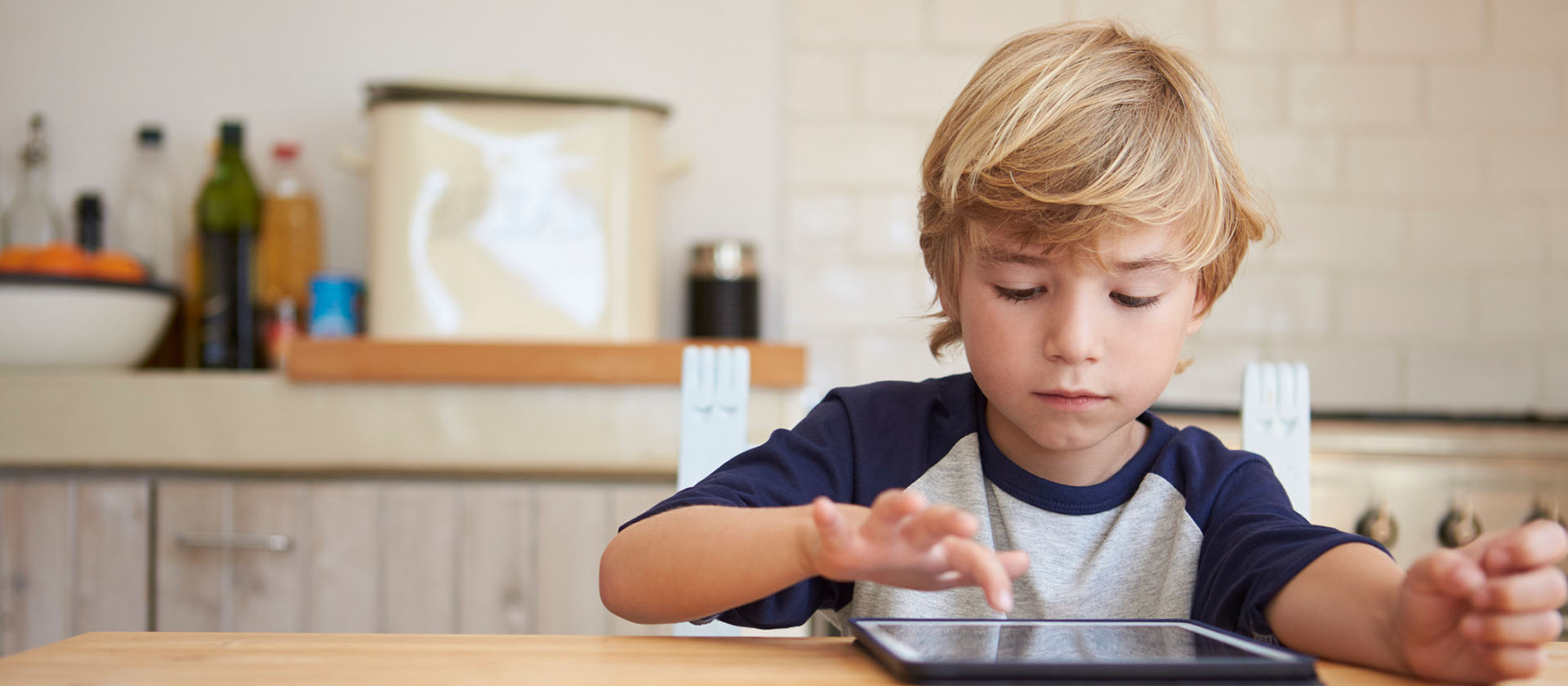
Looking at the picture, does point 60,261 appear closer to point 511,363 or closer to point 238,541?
point 238,541

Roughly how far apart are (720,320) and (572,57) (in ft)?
1.68

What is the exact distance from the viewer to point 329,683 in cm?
42

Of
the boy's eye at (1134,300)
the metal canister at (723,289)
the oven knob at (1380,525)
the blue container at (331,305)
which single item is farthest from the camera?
the metal canister at (723,289)

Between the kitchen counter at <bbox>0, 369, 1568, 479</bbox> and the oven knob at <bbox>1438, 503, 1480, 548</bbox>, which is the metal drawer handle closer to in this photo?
the kitchen counter at <bbox>0, 369, 1568, 479</bbox>

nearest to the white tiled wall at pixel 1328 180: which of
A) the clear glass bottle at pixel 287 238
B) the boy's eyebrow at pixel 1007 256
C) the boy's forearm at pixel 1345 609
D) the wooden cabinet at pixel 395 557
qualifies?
the wooden cabinet at pixel 395 557

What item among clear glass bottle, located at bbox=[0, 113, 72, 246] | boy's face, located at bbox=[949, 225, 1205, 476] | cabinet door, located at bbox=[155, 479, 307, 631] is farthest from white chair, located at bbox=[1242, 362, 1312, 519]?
clear glass bottle, located at bbox=[0, 113, 72, 246]

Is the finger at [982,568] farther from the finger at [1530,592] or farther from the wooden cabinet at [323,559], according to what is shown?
the wooden cabinet at [323,559]

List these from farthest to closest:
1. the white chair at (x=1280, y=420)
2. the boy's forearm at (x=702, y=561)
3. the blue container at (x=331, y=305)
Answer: the blue container at (x=331, y=305), the white chair at (x=1280, y=420), the boy's forearm at (x=702, y=561)

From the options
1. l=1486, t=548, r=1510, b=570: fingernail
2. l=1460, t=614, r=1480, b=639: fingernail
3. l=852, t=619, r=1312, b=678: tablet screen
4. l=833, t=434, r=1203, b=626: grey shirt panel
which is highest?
l=1486, t=548, r=1510, b=570: fingernail

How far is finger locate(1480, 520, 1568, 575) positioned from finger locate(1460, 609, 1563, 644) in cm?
2

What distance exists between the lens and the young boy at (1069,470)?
0.46 metres

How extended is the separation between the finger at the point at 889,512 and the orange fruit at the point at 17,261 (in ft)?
4.87

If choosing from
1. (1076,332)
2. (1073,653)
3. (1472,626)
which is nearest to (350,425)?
(1076,332)

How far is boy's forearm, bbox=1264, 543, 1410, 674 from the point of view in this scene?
0.49 m
